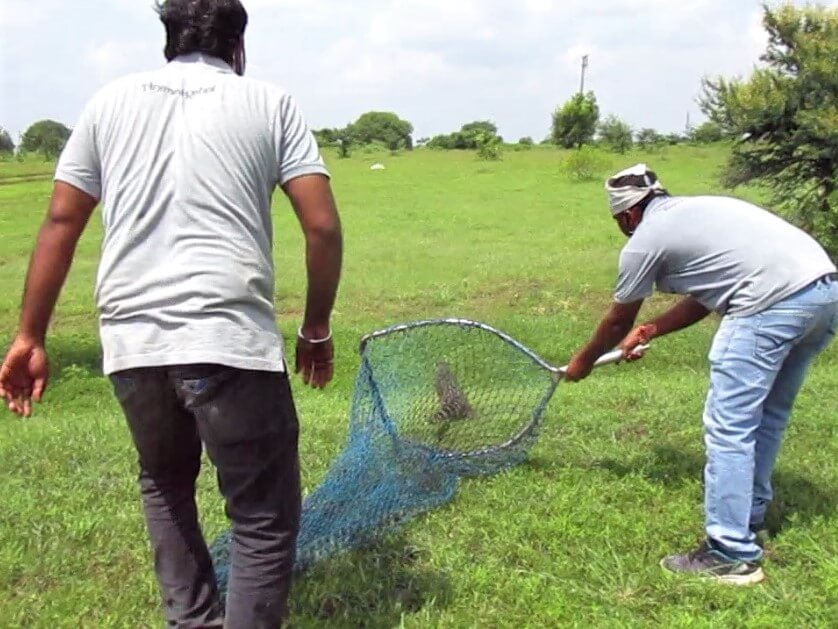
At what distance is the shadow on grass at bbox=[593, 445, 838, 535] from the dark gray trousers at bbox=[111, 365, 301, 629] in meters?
2.15

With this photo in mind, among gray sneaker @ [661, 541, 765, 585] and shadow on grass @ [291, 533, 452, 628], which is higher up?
gray sneaker @ [661, 541, 765, 585]

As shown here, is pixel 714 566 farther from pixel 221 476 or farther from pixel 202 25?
pixel 202 25

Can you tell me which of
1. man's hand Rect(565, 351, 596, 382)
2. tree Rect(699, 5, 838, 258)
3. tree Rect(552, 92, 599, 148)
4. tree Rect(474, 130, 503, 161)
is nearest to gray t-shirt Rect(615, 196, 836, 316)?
man's hand Rect(565, 351, 596, 382)

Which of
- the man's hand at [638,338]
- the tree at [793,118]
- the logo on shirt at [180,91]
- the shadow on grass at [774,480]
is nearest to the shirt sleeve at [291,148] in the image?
the logo on shirt at [180,91]

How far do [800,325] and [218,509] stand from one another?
2.42 meters

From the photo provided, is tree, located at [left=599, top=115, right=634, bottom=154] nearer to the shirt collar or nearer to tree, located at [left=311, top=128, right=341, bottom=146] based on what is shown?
tree, located at [left=311, top=128, right=341, bottom=146]

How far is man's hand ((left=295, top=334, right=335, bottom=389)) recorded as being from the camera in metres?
2.57

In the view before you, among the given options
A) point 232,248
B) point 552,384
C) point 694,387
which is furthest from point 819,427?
point 232,248

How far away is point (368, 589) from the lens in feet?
10.6

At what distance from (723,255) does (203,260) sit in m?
1.90

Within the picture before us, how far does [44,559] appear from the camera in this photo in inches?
136

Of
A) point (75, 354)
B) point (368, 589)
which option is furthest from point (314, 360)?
point (75, 354)

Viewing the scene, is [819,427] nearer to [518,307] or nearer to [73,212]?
[73,212]

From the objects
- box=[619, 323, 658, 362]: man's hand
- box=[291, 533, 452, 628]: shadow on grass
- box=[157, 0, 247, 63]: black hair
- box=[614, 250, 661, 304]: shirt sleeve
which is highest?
box=[157, 0, 247, 63]: black hair
